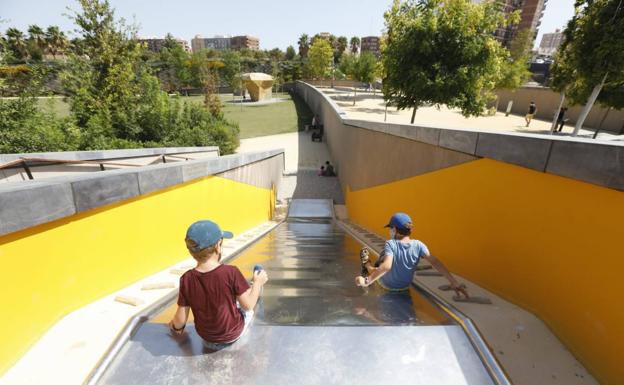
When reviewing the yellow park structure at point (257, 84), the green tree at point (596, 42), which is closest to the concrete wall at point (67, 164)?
the green tree at point (596, 42)

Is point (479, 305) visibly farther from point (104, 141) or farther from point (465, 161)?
point (104, 141)

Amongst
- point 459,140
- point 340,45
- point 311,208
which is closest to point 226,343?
point 459,140

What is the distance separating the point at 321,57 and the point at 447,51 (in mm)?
45581

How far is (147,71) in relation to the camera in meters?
15.4

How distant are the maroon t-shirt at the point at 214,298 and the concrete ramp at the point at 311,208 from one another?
367 inches

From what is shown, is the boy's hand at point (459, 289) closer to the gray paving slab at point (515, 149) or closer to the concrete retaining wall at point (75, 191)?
the gray paving slab at point (515, 149)

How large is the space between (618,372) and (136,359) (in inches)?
128

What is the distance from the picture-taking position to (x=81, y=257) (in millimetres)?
2443

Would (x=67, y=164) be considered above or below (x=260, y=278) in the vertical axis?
below

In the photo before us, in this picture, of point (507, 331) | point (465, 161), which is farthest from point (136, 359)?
point (465, 161)

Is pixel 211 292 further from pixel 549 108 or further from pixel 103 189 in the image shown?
pixel 549 108

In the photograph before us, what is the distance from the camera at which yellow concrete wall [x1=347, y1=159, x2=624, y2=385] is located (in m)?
1.94

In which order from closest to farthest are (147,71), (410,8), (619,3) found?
(619,3), (410,8), (147,71)

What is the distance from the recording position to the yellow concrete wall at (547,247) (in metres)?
1.94
